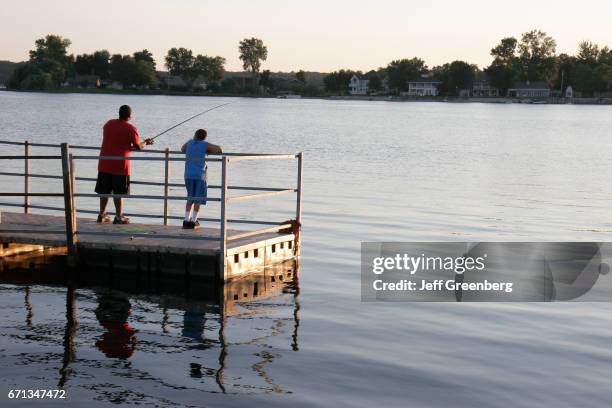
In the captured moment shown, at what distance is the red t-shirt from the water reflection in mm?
1721

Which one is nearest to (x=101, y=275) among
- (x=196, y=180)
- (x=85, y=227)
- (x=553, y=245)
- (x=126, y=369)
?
(x=85, y=227)

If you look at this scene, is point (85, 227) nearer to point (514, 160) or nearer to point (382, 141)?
point (514, 160)

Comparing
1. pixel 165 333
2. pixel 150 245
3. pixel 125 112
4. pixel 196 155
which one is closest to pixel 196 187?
pixel 196 155

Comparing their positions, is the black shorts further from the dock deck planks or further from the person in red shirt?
the dock deck planks

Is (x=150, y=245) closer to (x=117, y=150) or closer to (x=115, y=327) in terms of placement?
(x=117, y=150)

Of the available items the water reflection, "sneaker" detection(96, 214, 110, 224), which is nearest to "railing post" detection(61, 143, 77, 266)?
the water reflection

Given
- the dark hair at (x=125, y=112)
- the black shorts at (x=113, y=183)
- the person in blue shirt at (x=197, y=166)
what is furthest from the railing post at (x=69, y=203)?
the person in blue shirt at (x=197, y=166)

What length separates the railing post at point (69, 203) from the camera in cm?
1318

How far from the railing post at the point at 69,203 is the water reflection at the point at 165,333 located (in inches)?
18.7

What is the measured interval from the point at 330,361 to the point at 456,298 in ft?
13.4

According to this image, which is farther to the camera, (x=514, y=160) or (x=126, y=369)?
(x=514, y=160)

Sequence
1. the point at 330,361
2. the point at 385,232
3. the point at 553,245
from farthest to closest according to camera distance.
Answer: the point at 385,232 < the point at 553,245 < the point at 330,361

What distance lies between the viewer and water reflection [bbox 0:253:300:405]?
29.6 feet

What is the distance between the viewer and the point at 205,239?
13516mm
